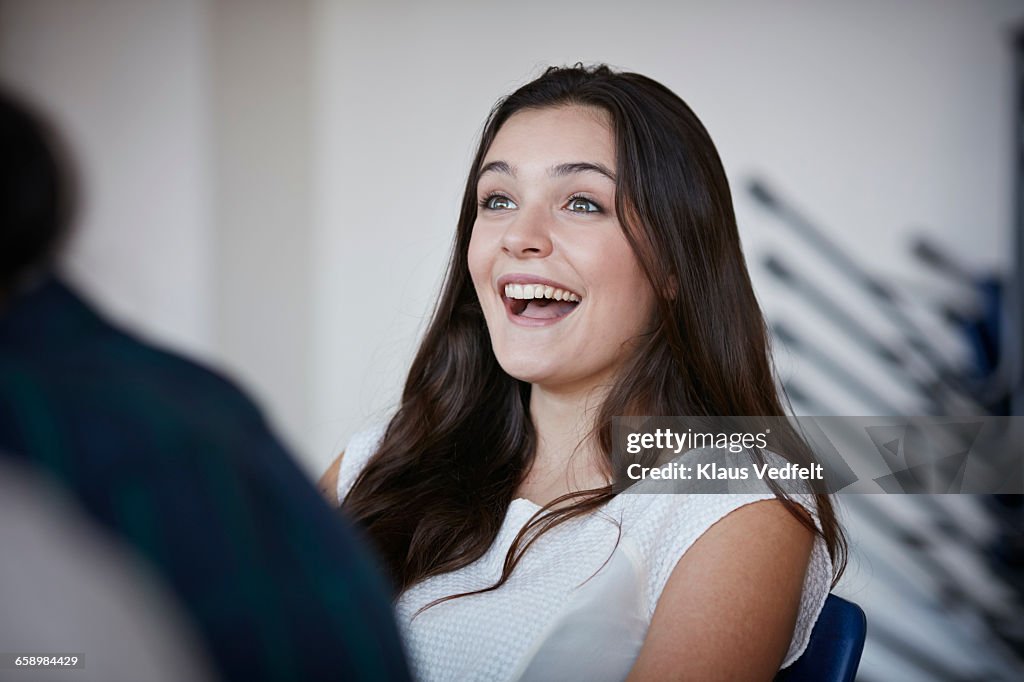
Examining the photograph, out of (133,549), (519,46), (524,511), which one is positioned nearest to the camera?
(133,549)

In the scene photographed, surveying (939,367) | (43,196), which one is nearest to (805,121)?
(939,367)

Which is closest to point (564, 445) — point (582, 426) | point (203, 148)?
point (582, 426)

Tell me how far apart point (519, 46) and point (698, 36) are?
0.50 metres

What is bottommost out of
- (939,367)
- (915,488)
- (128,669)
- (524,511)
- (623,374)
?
(915,488)

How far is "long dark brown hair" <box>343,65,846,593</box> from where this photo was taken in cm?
108

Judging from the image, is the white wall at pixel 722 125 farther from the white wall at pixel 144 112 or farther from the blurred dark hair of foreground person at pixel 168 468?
the blurred dark hair of foreground person at pixel 168 468

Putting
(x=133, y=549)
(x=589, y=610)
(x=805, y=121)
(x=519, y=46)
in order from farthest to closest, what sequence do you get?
(x=519, y=46)
(x=805, y=121)
(x=589, y=610)
(x=133, y=549)

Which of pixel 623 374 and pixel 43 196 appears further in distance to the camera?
pixel 623 374

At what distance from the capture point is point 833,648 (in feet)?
3.00

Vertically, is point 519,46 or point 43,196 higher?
point 519,46

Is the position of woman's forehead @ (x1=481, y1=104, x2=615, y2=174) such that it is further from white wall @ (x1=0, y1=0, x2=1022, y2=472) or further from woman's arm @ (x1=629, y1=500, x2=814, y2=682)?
white wall @ (x1=0, y1=0, x2=1022, y2=472)

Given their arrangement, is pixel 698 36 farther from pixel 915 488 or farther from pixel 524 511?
pixel 524 511

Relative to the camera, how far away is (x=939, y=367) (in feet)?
7.53

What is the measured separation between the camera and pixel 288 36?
2.71m
